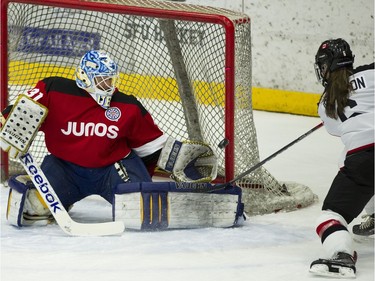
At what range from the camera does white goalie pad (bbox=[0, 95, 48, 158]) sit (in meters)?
3.68

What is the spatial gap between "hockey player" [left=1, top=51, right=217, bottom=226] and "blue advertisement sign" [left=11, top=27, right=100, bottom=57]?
0.80m

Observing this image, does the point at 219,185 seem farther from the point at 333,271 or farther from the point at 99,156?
the point at 333,271

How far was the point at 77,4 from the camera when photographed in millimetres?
4109

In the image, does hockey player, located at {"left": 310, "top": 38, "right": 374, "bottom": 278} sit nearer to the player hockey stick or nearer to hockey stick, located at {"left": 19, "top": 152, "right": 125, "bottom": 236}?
the player hockey stick

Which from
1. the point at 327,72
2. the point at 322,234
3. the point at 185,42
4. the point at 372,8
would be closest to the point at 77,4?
the point at 185,42

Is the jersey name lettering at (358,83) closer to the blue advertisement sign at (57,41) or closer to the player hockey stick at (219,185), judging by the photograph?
the player hockey stick at (219,185)

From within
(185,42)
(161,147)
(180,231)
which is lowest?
(180,231)

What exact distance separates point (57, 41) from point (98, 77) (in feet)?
3.47

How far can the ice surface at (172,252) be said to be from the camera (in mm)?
3188

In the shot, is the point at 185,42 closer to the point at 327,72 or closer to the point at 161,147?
the point at 161,147

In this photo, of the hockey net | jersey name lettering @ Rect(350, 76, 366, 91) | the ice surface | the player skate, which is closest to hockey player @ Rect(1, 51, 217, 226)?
the ice surface

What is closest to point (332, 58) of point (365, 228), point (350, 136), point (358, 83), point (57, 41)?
point (358, 83)

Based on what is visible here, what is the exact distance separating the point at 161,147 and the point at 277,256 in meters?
0.71

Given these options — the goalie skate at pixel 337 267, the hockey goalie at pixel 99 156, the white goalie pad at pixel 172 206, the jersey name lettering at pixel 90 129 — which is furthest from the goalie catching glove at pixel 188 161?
the goalie skate at pixel 337 267
